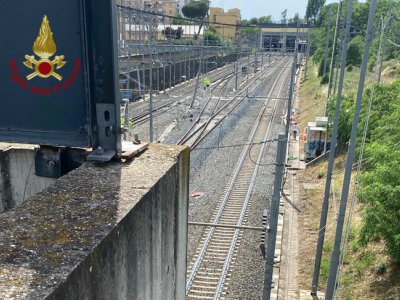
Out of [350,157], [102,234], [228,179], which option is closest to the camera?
[102,234]

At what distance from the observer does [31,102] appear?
332 centimetres

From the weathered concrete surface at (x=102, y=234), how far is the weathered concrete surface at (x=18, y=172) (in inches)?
28.4

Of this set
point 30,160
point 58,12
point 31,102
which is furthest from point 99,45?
point 30,160

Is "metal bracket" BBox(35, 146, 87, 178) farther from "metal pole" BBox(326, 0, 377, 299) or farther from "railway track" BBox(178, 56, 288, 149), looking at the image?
"railway track" BBox(178, 56, 288, 149)

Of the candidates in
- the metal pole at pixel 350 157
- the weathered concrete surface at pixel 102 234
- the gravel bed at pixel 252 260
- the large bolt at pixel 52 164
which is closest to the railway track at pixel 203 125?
the gravel bed at pixel 252 260

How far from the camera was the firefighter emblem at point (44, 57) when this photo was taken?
3.06 meters

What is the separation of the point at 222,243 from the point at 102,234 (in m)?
8.41

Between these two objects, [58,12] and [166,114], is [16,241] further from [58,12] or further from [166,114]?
[166,114]

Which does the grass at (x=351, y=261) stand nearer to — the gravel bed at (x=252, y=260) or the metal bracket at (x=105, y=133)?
the gravel bed at (x=252, y=260)

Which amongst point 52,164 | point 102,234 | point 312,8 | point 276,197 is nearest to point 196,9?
point 312,8

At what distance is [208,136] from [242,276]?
10.4 metres

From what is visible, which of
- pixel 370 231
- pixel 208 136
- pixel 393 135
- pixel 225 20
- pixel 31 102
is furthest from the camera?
pixel 225 20

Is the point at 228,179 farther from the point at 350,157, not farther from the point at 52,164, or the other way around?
the point at 52,164

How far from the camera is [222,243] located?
10180mm
